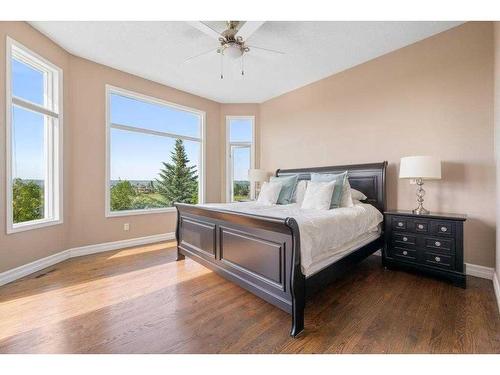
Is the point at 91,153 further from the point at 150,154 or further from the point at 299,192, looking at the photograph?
the point at 299,192

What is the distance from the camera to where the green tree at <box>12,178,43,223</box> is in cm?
276

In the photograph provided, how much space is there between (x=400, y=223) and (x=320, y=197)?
100cm

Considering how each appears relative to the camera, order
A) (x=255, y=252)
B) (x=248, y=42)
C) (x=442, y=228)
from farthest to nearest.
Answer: (x=248, y=42) → (x=442, y=228) → (x=255, y=252)

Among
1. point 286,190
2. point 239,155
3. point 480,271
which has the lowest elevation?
point 480,271

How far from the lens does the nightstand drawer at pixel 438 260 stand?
242cm

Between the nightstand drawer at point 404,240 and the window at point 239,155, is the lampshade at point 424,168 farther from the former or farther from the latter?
the window at point 239,155

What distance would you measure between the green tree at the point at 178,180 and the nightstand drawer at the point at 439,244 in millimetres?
4118

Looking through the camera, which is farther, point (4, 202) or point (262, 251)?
point (4, 202)

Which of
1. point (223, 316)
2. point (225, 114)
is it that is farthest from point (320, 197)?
point (225, 114)

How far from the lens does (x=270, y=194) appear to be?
355 cm

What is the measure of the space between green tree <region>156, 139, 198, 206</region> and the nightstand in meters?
3.71

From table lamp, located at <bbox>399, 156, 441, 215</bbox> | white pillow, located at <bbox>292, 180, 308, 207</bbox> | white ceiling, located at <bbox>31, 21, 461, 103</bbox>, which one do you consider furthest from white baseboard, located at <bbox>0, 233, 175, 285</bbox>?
table lamp, located at <bbox>399, 156, 441, 215</bbox>

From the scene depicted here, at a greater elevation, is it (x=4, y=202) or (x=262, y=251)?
(x=4, y=202)
